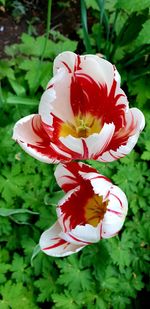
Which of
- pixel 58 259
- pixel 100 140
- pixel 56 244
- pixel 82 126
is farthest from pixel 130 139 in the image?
pixel 58 259

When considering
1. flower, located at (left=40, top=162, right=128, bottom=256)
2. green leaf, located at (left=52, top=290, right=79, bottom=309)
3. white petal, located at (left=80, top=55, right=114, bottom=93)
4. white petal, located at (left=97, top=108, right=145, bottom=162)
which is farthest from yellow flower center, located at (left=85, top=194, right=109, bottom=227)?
green leaf, located at (left=52, top=290, right=79, bottom=309)

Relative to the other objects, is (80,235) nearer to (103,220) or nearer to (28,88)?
(103,220)

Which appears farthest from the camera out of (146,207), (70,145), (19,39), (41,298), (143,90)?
(19,39)

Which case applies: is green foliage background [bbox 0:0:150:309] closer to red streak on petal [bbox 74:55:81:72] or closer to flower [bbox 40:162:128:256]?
flower [bbox 40:162:128:256]

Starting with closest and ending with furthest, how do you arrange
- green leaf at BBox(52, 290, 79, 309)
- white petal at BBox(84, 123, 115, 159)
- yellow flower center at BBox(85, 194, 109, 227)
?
white petal at BBox(84, 123, 115, 159), yellow flower center at BBox(85, 194, 109, 227), green leaf at BBox(52, 290, 79, 309)

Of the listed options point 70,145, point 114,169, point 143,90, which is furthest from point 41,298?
point 143,90

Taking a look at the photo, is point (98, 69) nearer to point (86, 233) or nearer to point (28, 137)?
point (28, 137)

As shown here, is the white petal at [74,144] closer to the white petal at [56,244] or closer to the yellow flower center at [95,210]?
the yellow flower center at [95,210]
